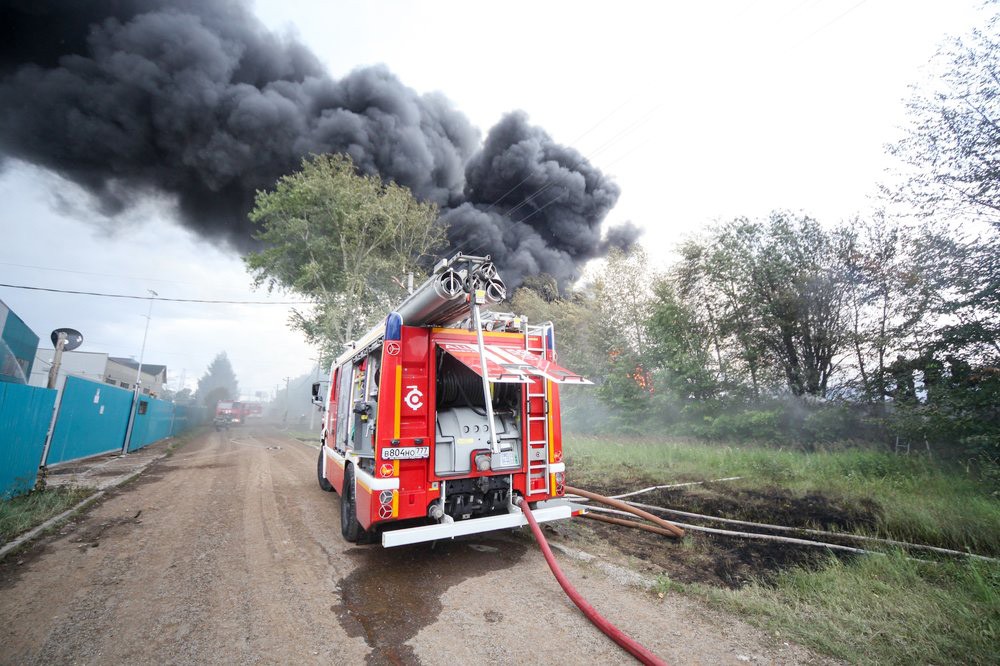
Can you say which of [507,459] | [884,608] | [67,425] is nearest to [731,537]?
[884,608]

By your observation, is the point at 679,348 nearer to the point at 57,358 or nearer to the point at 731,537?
the point at 731,537

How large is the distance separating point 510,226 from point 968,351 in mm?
22658

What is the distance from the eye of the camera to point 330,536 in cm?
530

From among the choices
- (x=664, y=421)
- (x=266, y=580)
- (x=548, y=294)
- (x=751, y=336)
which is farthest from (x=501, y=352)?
(x=548, y=294)

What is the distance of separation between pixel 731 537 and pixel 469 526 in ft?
11.1

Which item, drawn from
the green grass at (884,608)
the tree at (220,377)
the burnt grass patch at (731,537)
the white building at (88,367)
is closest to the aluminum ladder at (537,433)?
the burnt grass patch at (731,537)

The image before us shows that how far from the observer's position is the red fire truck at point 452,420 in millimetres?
3926

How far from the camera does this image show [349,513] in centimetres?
506

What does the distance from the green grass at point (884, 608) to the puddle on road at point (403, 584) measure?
2.11 meters

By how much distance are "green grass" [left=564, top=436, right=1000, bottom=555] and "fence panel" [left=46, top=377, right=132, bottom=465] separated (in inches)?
464

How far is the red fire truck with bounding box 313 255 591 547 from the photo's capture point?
3.93 m

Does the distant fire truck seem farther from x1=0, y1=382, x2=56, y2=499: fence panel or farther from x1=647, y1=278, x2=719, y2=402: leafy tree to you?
x1=647, y1=278, x2=719, y2=402: leafy tree

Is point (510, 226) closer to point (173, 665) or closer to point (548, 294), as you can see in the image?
point (548, 294)

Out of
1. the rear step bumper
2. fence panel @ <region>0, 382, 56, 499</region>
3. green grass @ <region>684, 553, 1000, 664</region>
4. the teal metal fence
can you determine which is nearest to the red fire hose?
the rear step bumper
